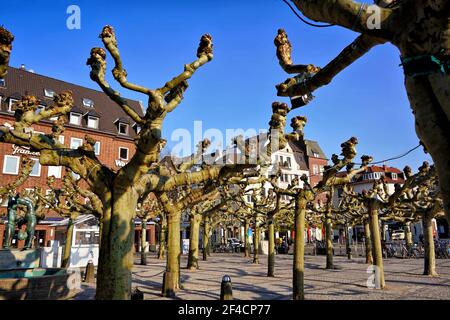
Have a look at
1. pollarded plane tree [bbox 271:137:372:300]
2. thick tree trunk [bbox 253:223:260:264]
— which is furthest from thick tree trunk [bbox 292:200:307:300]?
thick tree trunk [bbox 253:223:260:264]

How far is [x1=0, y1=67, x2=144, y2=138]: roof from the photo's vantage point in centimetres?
3609

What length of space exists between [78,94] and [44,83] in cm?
404

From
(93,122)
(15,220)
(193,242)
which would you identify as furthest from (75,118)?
(15,220)

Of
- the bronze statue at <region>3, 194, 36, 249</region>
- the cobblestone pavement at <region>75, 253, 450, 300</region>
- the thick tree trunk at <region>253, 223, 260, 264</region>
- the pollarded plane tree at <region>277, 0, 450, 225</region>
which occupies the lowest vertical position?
the cobblestone pavement at <region>75, 253, 450, 300</region>

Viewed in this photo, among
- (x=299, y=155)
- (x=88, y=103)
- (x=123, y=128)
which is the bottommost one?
(x=123, y=128)

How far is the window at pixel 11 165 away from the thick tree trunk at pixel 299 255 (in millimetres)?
32027

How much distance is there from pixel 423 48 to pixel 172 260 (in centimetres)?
1071

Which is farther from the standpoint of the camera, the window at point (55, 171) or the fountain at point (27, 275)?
the window at point (55, 171)

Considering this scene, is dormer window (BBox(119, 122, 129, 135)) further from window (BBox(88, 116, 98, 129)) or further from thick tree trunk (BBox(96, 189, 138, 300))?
thick tree trunk (BBox(96, 189, 138, 300))

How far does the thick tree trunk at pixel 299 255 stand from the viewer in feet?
31.3

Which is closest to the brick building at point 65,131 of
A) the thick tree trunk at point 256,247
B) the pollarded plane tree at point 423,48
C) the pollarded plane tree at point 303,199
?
the thick tree trunk at point 256,247

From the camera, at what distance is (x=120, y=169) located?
265 inches

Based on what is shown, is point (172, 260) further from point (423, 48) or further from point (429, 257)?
point (429, 257)

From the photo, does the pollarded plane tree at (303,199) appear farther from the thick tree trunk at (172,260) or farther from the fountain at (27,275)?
the fountain at (27,275)
